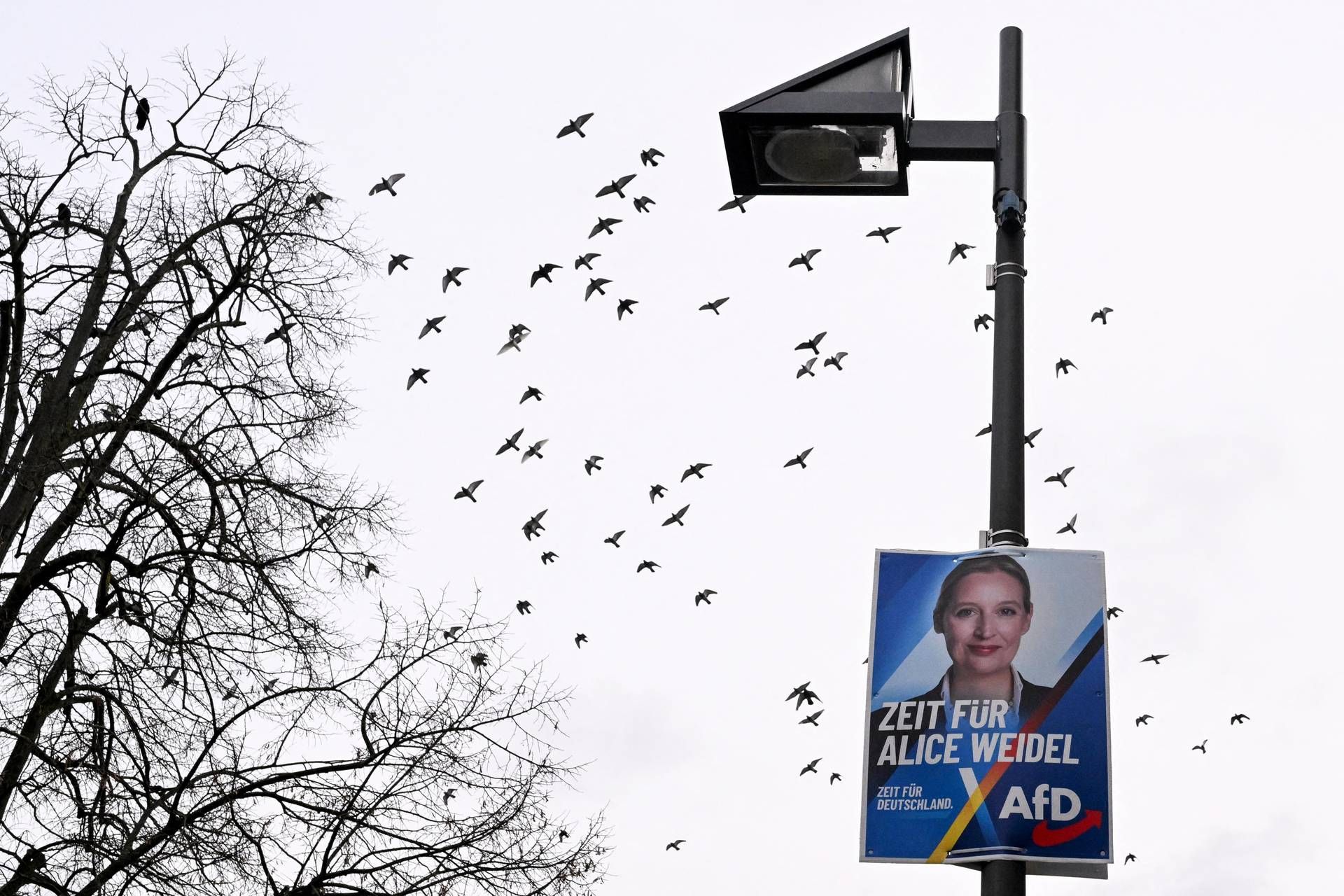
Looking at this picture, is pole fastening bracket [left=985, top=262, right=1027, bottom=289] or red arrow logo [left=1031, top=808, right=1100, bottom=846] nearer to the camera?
red arrow logo [left=1031, top=808, right=1100, bottom=846]

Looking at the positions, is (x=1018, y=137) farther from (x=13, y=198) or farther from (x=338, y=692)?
(x=13, y=198)

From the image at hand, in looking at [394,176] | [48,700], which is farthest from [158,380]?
[394,176]

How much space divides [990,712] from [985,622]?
1.06 feet

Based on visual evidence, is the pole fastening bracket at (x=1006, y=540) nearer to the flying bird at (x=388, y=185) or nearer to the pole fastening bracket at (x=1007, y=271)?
the pole fastening bracket at (x=1007, y=271)

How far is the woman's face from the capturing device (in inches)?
196

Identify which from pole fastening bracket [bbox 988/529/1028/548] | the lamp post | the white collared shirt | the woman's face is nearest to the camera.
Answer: the white collared shirt

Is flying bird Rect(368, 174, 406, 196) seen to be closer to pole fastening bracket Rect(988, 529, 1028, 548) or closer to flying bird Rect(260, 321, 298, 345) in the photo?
flying bird Rect(260, 321, 298, 345)

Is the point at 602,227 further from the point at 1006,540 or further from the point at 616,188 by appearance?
the point at 1006,540

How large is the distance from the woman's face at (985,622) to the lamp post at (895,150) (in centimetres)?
17

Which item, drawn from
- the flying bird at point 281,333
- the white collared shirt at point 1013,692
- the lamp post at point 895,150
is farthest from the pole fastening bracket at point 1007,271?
the flying bird at point 281,333

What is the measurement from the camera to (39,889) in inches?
424

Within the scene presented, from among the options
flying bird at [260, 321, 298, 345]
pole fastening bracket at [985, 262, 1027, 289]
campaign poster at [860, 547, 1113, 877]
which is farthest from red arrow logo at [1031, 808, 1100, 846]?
flying bird at [260, 321, 298, 345]

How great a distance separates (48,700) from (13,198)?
442cm

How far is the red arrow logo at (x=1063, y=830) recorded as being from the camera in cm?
466
